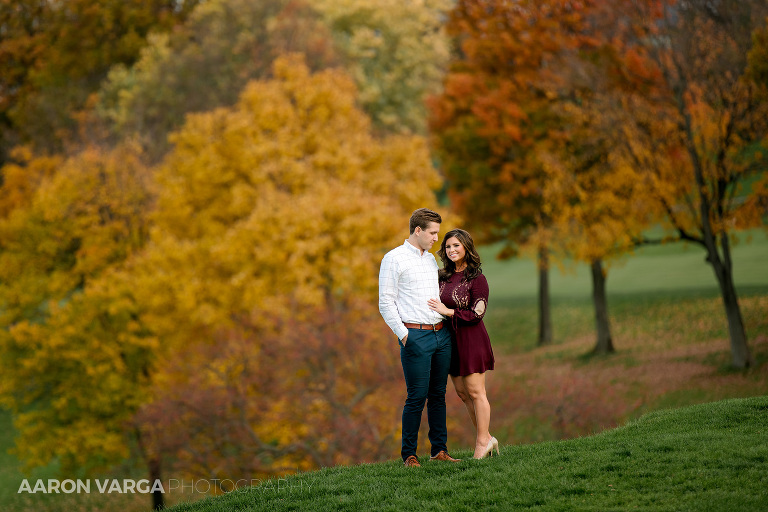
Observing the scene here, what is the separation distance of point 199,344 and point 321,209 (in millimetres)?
4853

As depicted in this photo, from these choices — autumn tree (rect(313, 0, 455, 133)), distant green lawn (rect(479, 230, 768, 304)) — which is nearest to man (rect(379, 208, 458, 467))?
distant green lawn (rect(479, 230, 768, 304))

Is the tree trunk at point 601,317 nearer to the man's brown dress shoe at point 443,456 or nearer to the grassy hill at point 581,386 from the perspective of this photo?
the grassy hill at point 581,386

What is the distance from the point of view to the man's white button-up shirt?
645cm

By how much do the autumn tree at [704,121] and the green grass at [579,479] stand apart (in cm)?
924

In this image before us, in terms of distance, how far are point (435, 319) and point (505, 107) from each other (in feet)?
52.0

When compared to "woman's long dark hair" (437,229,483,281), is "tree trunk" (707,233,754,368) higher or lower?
lower

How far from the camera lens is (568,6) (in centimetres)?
2095

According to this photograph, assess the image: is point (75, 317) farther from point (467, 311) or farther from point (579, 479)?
point (579, 479)

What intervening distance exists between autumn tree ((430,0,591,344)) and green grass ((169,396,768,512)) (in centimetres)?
1360

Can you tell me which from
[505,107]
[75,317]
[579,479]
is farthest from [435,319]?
[75,317]

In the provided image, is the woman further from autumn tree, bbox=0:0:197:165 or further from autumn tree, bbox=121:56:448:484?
autumn tree, bbox=0:0:197:165

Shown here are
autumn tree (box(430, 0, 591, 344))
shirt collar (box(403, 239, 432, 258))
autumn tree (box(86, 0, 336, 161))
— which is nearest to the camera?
shirt collar (box(403, 239, 432, 258))

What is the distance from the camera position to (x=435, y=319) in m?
6.56

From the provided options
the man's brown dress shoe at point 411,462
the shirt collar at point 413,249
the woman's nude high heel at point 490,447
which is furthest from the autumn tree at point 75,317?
the shirt collar at point 413,249
